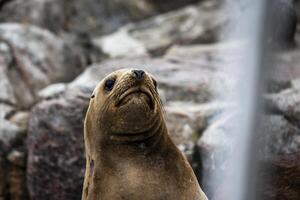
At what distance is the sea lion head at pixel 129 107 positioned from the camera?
4.06 metres

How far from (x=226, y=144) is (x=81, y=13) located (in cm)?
604

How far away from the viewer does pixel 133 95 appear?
160 inches

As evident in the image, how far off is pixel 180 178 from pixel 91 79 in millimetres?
4287

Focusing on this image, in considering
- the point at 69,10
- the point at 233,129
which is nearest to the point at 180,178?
the point at 233,129

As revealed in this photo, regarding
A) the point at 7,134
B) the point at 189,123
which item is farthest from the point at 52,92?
the point at 189,123

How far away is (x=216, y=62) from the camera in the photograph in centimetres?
899

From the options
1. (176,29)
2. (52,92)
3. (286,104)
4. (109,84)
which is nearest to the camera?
(109,84)

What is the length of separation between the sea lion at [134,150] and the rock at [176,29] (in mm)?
6542

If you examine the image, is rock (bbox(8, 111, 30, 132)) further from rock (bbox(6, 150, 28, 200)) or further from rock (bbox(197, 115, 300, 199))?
rock (bbox(197, 115, 300, 199))

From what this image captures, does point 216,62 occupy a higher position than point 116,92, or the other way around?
point 116,92

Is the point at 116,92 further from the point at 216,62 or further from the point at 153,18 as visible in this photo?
the point at 153,18

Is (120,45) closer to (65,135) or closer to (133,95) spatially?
(65,135)

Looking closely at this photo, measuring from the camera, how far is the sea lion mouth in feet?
13.4

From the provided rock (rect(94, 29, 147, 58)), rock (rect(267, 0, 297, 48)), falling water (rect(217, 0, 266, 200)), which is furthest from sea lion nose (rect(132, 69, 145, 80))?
rock (rect(94, 29, 147, 58))
